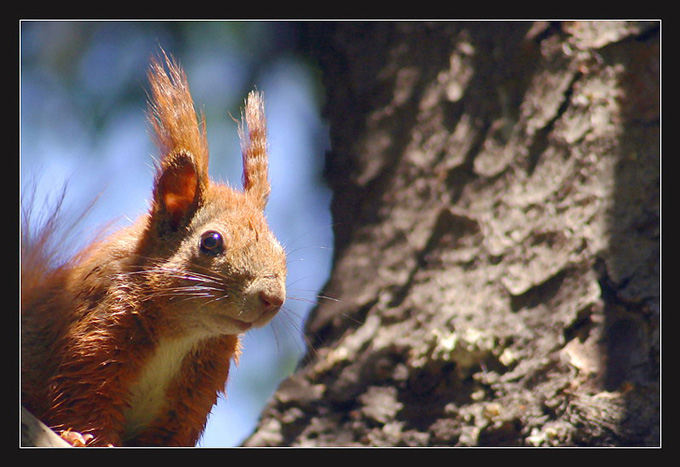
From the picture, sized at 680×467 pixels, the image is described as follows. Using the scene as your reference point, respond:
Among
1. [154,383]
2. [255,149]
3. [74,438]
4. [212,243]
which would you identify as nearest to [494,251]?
[255,149]

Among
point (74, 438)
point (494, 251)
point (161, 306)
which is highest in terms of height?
point (494, 251)

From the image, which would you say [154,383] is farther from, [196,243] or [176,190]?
[176,190]

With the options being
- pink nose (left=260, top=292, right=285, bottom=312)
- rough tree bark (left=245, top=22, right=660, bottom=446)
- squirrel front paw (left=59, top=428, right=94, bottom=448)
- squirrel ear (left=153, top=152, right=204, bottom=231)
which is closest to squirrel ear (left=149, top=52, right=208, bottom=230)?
squirrel ear (left=153, top=152, right=204, bottom=231)

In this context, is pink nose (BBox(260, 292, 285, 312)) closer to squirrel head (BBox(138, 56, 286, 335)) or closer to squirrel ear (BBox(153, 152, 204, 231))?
squirrel head (BBox(138, 56, 286, 335))

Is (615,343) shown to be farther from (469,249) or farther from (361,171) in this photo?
(361,171)

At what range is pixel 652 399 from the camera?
1.83 meters

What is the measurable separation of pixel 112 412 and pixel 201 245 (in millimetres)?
453

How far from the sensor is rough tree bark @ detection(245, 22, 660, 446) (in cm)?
199

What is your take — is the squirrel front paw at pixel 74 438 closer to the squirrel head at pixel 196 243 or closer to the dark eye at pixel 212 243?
the squirrel head at pixel 196 243

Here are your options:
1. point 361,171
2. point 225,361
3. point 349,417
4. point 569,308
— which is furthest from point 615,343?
point 361,171

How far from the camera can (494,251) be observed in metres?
2.36

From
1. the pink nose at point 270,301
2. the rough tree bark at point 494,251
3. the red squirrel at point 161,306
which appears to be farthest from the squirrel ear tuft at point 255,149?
the rough tree bark at point 494,251

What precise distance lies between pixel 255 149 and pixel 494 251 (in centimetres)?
90

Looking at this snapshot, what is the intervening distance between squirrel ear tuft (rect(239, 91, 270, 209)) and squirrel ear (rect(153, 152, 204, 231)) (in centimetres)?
19
